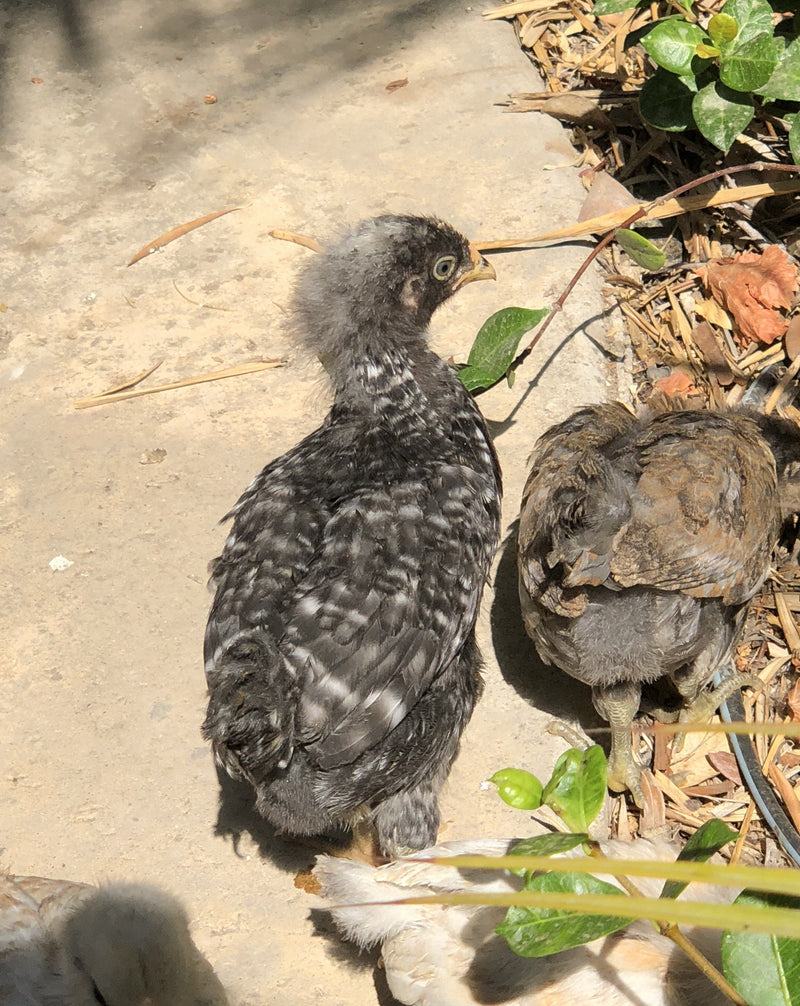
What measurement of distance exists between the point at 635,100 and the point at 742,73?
3.48 ft

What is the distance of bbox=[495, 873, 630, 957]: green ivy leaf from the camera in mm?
1761

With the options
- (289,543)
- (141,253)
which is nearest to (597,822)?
(289,543)

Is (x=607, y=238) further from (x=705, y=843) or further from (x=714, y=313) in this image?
(x=705, y=843)

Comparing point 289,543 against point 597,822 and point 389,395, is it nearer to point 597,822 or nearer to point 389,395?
point 389,395

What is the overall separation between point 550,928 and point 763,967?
0.34 m

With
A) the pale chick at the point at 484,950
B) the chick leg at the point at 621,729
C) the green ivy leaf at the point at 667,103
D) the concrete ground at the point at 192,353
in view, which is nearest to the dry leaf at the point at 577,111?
the concrete ground at the point at 192,353

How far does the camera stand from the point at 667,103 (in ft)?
13.1

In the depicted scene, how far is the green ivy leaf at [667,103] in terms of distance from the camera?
3.99m

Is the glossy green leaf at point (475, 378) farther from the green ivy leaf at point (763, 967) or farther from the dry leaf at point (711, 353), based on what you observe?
the green ivy leaf at point (763, 967)

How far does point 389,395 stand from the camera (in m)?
3.13

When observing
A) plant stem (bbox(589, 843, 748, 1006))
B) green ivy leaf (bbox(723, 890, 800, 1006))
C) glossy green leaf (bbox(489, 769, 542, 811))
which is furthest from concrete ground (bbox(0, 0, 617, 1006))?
green ivy leaf (bbox(723, 890, 800, 1006))

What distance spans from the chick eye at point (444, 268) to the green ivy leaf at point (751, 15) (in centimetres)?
134

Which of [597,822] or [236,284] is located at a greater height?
[236,284]

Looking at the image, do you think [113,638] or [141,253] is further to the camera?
[141,253]
